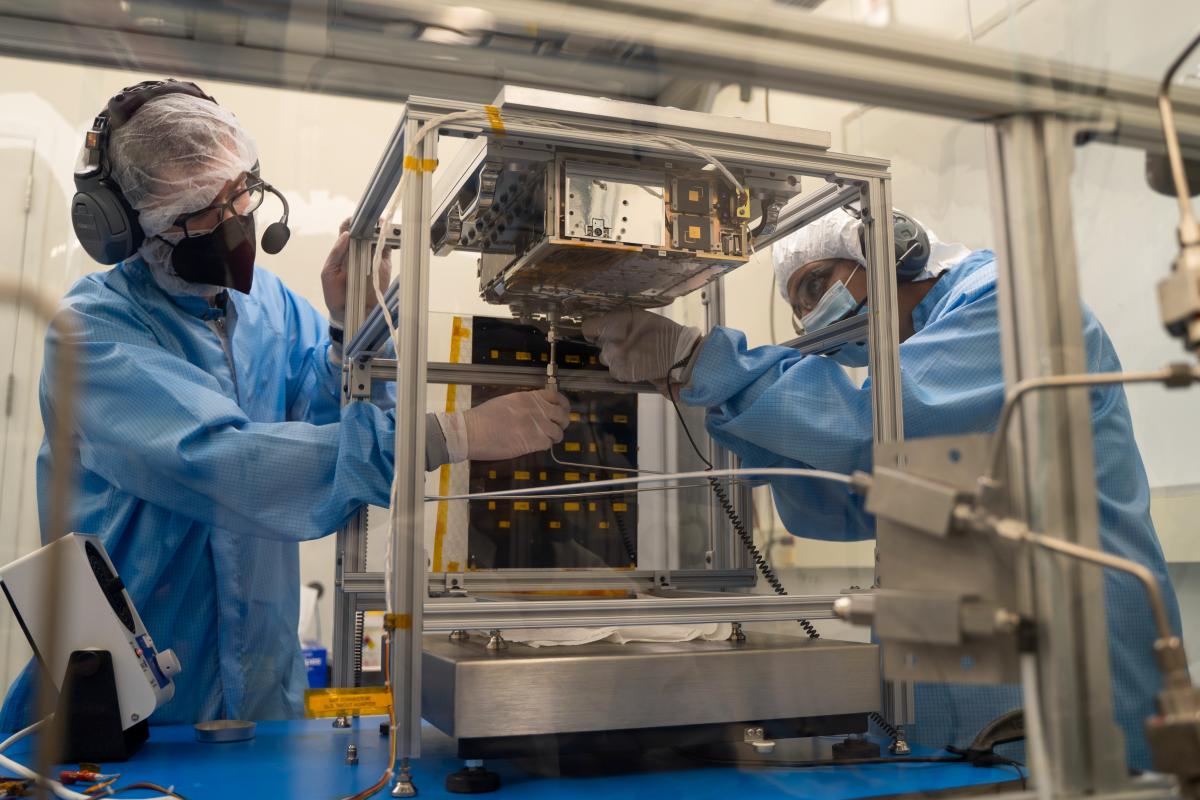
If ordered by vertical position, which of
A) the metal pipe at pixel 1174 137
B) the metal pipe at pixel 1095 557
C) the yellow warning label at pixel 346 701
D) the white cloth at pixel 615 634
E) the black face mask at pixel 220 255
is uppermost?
the black face mask at pixel 220 255

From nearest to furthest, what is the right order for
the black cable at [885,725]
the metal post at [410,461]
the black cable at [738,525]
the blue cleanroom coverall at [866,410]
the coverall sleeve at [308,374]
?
the blue cleanroom coverall at [866,410]
the metal post at [410,461]
the black cable at [885,725]
the black cable at [738,525]
the coverall sleeve at [308,374]

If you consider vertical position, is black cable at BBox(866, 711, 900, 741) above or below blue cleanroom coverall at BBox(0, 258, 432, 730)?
below

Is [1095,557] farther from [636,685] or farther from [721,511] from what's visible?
[721,511]

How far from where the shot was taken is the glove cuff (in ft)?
4.65

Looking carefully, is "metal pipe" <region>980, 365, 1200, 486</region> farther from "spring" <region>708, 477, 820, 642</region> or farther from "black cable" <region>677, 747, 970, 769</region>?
"spring" <region>708, 477, 820, 642</region>

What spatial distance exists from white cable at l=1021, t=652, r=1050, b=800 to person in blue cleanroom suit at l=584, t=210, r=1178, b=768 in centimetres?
24

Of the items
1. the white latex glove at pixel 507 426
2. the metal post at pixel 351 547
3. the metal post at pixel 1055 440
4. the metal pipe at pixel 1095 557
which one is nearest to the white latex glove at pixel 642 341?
the white latex glove at pixel 507 426

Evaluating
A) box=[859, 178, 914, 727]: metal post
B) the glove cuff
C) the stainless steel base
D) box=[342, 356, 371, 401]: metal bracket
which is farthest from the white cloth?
box=[342, 356, 371, 401]: metal bracket

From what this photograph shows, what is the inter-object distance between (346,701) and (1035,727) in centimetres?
73

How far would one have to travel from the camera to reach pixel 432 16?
0.98 meters

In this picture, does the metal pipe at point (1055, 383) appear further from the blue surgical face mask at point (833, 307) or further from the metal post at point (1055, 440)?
the blue surgical face mask at point (833, 307)

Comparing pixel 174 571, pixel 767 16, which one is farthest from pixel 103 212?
pixel 767 16

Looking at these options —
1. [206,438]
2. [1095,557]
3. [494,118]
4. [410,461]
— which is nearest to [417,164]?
[494,118]

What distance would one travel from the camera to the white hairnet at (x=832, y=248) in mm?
1409
